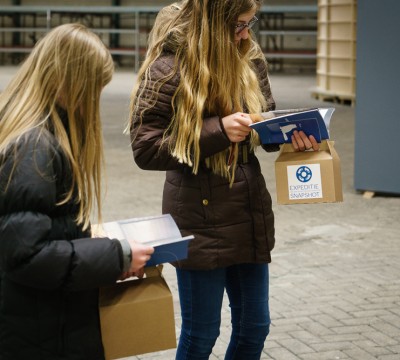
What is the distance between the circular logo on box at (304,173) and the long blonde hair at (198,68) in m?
0.25

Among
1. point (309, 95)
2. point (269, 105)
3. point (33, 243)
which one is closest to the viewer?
point (33, 243)

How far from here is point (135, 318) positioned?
2.49m

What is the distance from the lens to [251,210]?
3.21 m

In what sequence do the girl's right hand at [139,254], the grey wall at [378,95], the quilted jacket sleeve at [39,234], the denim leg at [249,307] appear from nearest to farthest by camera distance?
the quilted jacket sleeve at [39,234] < the girl's right hand at [139,254] < the denim leg at [249,307] < the grey wall at [378,95]

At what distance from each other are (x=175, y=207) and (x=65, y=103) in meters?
0.91

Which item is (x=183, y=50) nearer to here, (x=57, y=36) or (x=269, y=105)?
(x=269, y=105)

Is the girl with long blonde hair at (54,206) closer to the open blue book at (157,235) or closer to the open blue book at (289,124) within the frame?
the open blue book at (157,235)

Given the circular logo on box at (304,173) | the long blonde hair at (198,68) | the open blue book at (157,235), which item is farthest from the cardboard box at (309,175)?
the open blue book at (157,235)

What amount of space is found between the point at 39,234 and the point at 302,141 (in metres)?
1.19

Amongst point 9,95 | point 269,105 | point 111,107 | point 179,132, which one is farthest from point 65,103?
point 111,107

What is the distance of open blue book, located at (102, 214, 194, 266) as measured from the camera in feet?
8.10

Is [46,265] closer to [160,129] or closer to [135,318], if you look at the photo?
[135,318]

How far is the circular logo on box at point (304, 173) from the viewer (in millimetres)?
3162

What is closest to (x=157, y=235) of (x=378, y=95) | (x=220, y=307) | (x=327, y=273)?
(x=220, y=307)
